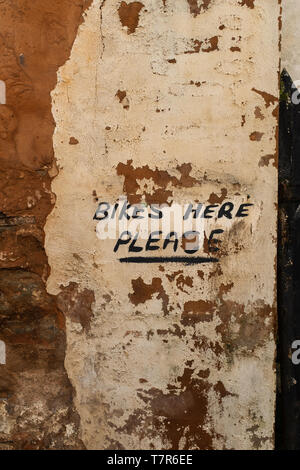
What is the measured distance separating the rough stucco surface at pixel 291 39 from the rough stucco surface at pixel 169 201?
0.99 ft

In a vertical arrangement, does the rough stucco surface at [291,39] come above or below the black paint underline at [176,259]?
above

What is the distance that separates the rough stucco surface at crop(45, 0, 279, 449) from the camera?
4.99 feet

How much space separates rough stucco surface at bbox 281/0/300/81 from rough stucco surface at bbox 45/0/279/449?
30 centimetres

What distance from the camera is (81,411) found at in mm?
1584

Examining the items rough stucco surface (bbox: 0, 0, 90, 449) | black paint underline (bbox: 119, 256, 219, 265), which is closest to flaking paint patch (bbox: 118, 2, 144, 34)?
rough stucco surface (bbox: 0, 0, 90, 449)

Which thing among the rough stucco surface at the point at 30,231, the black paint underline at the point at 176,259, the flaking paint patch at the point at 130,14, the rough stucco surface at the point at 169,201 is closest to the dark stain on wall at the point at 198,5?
the rough stucco surface at the point at 169,201

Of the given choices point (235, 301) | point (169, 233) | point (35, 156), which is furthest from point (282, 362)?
point (35, 156)

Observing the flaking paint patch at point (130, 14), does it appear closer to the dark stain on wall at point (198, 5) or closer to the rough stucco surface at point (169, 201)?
the rough stucco surface at point (169, 201)

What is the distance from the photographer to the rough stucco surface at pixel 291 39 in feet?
5.83

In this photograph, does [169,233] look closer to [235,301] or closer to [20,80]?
[235,301]

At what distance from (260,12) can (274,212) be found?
0.81m

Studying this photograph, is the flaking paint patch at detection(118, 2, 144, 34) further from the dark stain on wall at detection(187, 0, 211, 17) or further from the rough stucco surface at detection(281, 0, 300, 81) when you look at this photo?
the rough stucco surface at detection(281, 0, 300, 81)

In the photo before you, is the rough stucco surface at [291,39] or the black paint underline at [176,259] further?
the rough stucco surface at [291,39]

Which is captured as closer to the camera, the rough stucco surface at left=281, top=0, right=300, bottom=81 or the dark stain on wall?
the dark stain on wall
